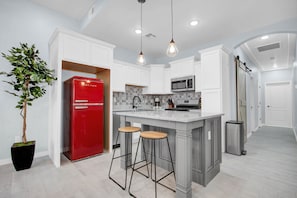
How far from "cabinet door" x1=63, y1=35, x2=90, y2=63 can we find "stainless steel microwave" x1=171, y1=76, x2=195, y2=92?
2.57 metres

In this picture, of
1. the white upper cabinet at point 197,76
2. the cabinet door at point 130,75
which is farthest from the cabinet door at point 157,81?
the white upper cabinet at point 197,76

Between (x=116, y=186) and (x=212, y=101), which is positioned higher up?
(x=212, y=101)

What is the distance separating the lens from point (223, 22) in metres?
2.97

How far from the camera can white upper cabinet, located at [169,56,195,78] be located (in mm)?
3946

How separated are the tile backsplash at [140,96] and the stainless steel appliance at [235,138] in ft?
4.51

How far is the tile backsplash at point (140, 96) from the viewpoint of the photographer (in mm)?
4243

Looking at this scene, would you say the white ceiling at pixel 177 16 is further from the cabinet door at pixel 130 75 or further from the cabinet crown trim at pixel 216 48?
the cabinet door at pixel 130 75

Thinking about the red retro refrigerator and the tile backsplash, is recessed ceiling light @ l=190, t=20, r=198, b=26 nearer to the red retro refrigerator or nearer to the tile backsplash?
the tile backsplash

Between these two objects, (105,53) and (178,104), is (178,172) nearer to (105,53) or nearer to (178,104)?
(105,53)

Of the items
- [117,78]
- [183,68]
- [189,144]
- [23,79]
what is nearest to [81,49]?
[23,79]

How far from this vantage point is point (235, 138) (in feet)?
9.94

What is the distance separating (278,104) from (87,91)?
342 inches

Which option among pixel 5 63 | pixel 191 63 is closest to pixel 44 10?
pixel 5 63

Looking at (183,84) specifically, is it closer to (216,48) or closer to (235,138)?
(216,48)
